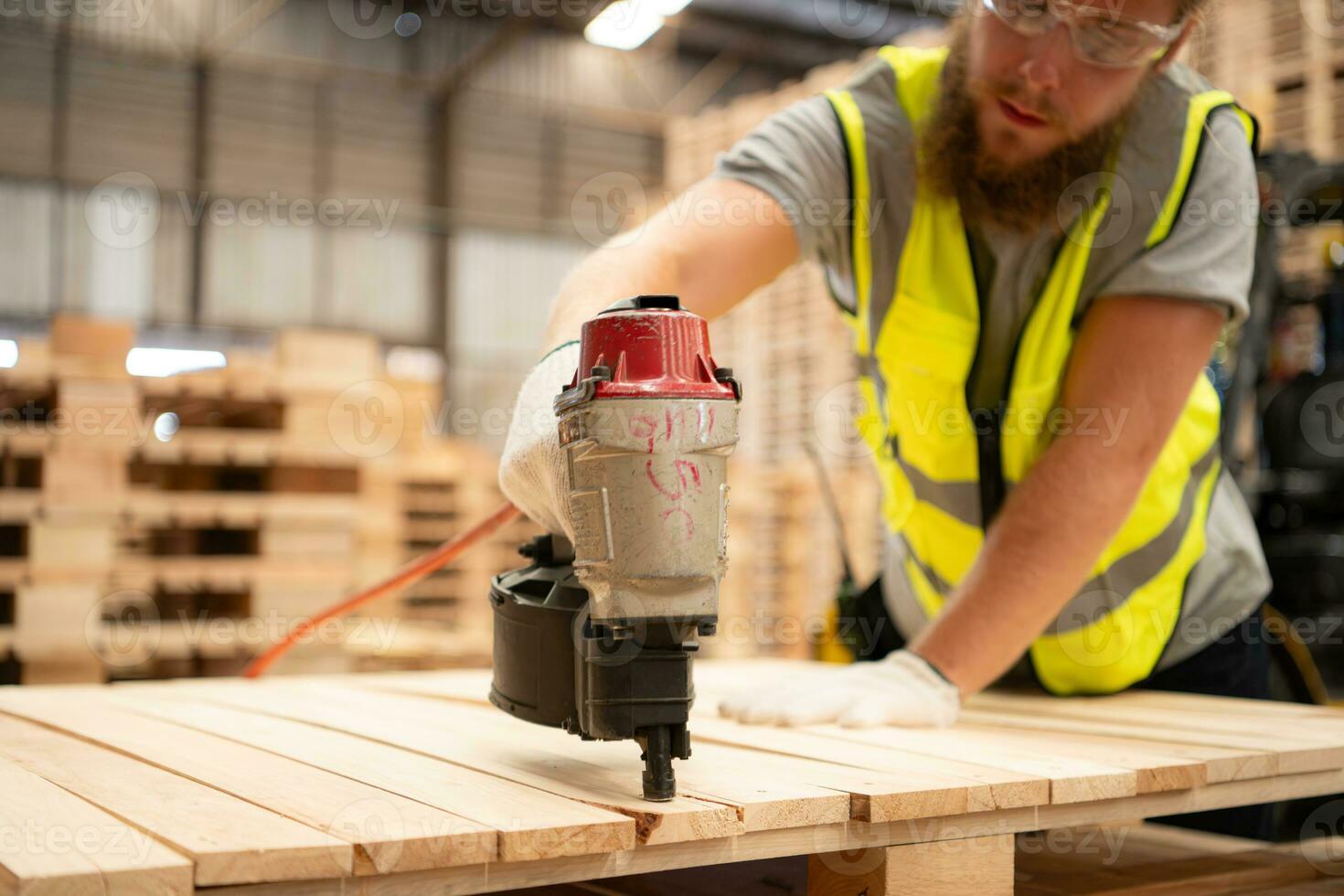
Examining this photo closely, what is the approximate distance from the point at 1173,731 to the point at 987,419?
0.65m

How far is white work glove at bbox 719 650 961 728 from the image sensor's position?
1.92m

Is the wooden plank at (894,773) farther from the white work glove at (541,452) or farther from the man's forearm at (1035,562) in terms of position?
the white work glove at (541,452)

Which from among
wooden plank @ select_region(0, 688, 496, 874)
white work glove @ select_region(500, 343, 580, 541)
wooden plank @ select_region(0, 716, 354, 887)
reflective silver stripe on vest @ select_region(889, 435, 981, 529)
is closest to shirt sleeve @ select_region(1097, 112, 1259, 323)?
reflective silver stripe on vest @ select_region(889, 435, 981, 529)

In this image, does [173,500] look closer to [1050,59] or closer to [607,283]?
[607,283]

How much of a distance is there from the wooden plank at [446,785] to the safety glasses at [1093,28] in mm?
1448

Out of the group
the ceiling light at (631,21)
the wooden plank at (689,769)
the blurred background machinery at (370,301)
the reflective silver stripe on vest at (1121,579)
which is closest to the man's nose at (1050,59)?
the reflective silver stripe on vest at (1121,579)

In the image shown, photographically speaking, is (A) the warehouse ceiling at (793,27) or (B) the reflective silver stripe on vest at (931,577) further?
(A) the warehouse ceiling at (793,27)

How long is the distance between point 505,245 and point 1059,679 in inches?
583

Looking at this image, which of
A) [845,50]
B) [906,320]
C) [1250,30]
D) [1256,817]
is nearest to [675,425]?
[906,320]

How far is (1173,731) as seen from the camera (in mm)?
1955

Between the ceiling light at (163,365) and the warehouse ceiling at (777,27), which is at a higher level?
the warehouse ceiling at (777,27)

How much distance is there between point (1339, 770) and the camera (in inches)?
71.3

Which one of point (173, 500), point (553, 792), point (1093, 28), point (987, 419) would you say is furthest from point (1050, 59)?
point (173, 500)

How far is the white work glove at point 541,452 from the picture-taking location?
1.39 m
